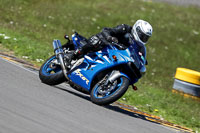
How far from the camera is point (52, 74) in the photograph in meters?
8.70

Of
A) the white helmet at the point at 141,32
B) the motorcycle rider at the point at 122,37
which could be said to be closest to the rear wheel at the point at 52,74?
the motorcycle rider at the point at 122,37

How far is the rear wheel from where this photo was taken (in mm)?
8641

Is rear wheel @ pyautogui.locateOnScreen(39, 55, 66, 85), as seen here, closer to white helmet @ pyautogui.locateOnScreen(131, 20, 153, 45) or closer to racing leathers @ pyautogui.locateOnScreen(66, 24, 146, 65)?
racing leathers @ pyautogui.locateOnScreen(66, 24, 146, 65)

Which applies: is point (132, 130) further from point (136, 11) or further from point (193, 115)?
point (136, 11)

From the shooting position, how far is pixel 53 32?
17.2 metres

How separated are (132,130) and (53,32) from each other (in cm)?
1106

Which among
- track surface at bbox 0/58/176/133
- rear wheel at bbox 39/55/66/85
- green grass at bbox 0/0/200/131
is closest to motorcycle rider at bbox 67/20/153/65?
rear wheel at bbox 39/55/66/85

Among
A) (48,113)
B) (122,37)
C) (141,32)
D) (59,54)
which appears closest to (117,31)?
(122,37)

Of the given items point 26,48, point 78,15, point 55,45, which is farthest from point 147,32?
point 78,15

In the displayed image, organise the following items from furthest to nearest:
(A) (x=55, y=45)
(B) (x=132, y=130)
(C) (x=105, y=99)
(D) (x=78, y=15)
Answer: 1. (D) (x=78, y=15)
2. (A) (x=55, y=45)
3. (C) (x=105, y=99)
4. (B) (x=132, y=130)

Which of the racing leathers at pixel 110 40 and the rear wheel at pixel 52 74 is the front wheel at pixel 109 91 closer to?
the racing leathers at pixel 110 40

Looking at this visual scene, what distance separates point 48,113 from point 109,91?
85.6 inches

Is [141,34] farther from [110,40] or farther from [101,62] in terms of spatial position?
[101,62]

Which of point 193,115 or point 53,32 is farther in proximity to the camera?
point 53,32
